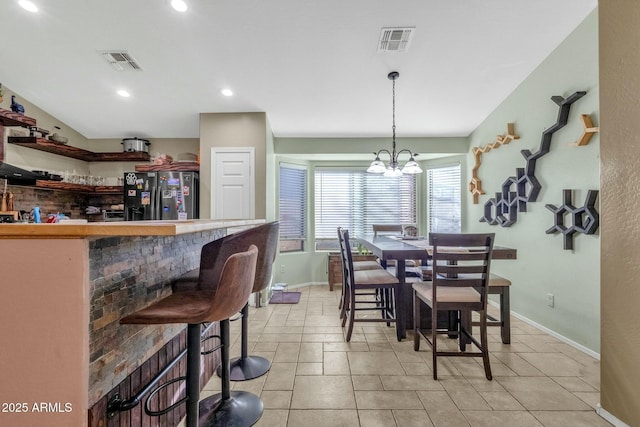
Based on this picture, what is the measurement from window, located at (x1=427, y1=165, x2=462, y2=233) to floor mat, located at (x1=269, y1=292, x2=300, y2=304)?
8.48 ft

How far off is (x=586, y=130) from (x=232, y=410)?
332 centimetres

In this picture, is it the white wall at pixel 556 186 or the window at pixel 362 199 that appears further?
the window at pixel 362 199

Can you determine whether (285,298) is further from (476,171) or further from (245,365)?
(476,171)

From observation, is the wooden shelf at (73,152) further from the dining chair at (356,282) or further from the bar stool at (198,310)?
the bar stool at (198,310)

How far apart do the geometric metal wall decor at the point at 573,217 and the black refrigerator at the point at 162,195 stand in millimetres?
4065

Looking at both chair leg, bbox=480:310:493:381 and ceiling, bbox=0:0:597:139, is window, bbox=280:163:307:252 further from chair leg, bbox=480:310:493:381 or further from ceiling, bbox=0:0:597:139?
chair leg, bbox=480:310:493:381

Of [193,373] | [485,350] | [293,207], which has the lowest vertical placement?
[485,350]

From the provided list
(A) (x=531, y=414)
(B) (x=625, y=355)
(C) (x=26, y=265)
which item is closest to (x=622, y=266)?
(B) (x=625, y=355)

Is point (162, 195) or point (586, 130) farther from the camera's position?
point (162, 195)

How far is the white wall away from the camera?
2.47 m

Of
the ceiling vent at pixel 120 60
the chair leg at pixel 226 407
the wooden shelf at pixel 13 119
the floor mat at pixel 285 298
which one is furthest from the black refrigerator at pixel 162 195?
the chair leg at pixel 226 407

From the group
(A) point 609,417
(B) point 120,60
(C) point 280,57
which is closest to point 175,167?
(B) point 120,60

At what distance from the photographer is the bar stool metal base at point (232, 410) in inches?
61.4

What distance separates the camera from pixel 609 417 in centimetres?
163
